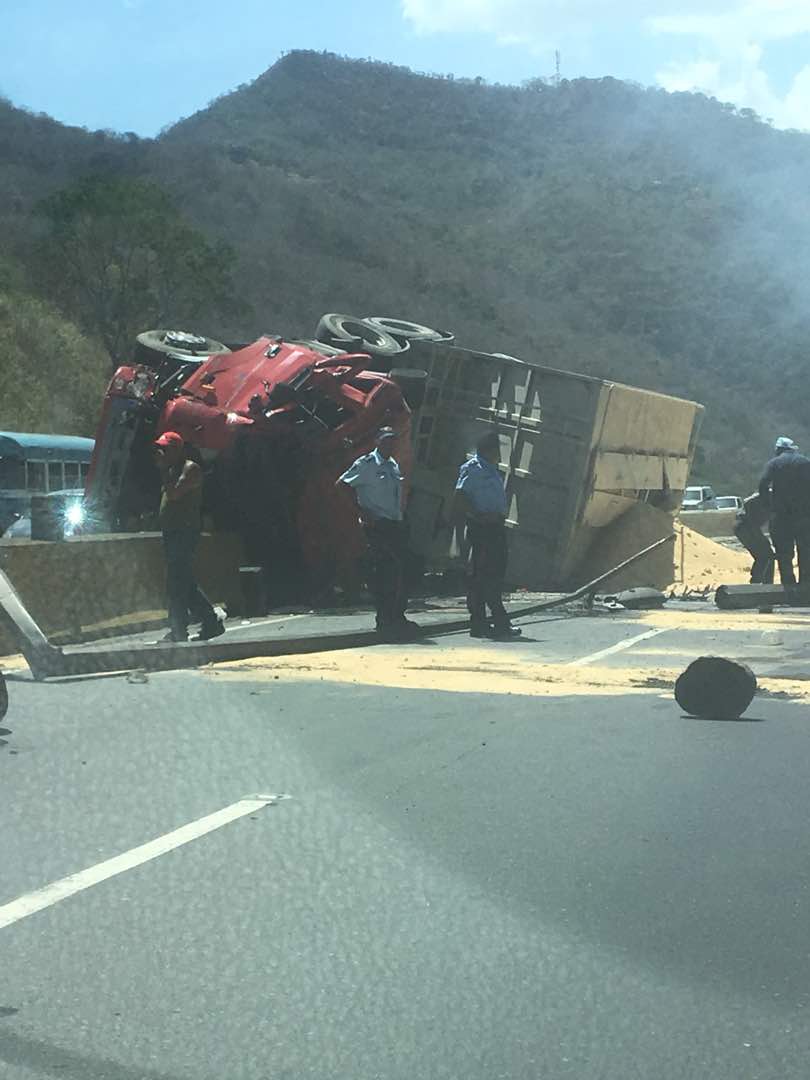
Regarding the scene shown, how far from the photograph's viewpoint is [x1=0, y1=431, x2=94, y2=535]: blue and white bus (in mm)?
29219

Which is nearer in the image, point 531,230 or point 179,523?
point 179,523

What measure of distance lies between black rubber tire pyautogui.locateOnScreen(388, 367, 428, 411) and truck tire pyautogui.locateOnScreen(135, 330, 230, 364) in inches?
82.0

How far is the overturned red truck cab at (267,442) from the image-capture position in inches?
662

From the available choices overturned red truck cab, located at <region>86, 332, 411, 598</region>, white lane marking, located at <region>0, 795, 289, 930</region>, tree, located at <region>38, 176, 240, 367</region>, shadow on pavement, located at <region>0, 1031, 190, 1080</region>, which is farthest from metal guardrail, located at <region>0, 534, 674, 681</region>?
tree, located at <region>38, 176, 240, 367</region>

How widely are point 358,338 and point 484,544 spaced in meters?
6.11

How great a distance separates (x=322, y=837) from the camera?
21.0 feet

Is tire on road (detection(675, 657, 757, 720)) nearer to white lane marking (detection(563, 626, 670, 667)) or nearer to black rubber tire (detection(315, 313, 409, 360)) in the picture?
white lane marking (detection(563, 626, 670, 667))

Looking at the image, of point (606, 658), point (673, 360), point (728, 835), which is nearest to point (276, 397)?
point (606, 658)

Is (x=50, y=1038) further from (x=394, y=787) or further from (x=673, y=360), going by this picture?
(x=673, y=360)

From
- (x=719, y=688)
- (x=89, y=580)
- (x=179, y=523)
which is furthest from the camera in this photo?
(x=89, y=580)

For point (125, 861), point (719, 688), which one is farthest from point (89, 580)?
point (125, 861)

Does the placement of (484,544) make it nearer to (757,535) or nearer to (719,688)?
(719,688)

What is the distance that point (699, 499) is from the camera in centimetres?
5438

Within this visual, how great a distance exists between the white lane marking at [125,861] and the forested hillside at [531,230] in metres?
45.2
